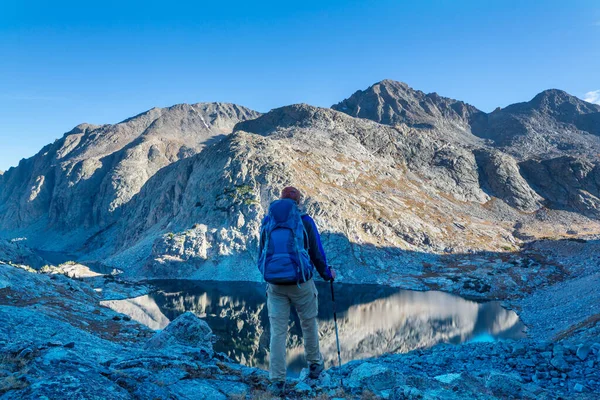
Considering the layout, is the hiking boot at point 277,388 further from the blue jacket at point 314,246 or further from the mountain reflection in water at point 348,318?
the mountain reflection in water at point 348,318

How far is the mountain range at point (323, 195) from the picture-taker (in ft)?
232

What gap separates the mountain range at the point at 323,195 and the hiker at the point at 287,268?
57085 millimetres

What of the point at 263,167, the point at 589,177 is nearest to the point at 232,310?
the point at 263,167

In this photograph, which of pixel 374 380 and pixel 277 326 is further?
pixel 374 380

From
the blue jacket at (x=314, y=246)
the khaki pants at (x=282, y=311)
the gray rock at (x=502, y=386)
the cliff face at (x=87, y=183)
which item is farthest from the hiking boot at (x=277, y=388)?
the cliff face at (x=87, y=183)

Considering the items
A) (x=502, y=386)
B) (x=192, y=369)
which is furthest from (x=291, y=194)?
(x=502, y=386)

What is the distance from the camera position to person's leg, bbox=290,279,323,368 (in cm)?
696

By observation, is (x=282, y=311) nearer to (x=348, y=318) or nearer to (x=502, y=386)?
(x=502, y=386)

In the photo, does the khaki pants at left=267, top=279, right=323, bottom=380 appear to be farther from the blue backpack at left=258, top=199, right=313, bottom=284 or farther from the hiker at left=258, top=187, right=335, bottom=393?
the blue backpack at left=258, top=199, right=313, bottom=284

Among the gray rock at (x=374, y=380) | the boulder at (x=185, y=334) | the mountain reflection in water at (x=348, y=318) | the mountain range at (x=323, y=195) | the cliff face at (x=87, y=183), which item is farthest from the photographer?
the cliff face at (x=87, y=183)

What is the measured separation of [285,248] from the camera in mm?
6691

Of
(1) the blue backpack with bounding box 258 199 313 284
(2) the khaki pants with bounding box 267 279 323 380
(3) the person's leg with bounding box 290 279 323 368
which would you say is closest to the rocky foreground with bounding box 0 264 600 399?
(2) the khaki pants with bounding box 267 279 323 380

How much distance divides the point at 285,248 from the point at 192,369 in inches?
159

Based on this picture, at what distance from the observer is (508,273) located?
196 ft
